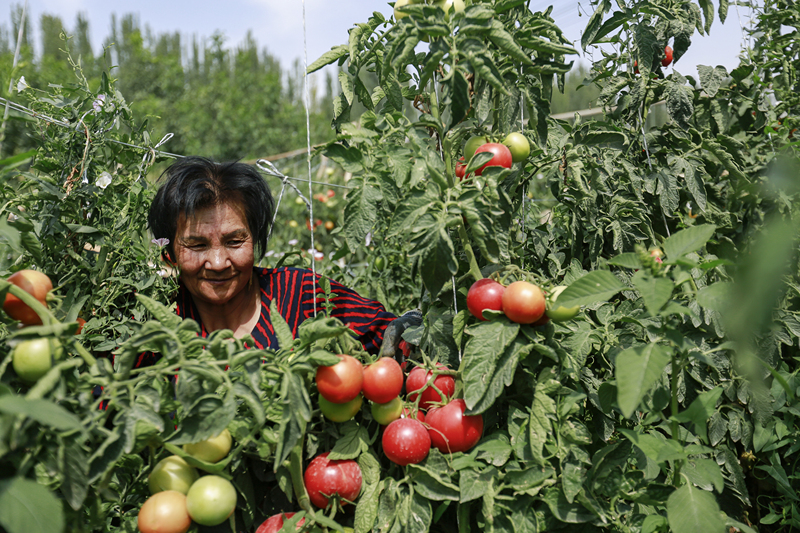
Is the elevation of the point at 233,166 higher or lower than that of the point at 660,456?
higher

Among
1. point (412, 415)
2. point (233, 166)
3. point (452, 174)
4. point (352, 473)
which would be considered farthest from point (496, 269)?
point (233, 166)

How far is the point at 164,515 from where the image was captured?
685 millimetres

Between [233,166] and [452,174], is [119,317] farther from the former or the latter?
[452,174]

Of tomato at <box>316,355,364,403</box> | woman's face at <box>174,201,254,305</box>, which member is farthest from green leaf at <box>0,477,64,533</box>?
woman's face at <box>174,201,254,305</box>

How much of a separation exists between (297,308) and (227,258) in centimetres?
26

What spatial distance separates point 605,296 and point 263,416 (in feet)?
1.60

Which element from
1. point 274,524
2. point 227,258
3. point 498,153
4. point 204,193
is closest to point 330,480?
point 274,524

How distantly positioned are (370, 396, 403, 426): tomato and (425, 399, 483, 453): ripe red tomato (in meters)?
0.06

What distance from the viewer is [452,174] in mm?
904

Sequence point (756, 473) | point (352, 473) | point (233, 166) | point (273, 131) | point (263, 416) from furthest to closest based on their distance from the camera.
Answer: point (273, 131) < point (233, 166) < point (756, 473) < point (352, 473) < point (263, 416)

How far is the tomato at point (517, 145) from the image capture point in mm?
983

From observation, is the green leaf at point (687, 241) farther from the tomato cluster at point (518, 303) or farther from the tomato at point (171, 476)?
the tomato at point (171, 476)

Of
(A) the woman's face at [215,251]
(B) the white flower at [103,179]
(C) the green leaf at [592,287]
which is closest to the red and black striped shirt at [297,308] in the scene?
(A) the woman's face at [215,251]

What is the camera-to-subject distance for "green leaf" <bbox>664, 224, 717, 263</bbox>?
0.72 meters
